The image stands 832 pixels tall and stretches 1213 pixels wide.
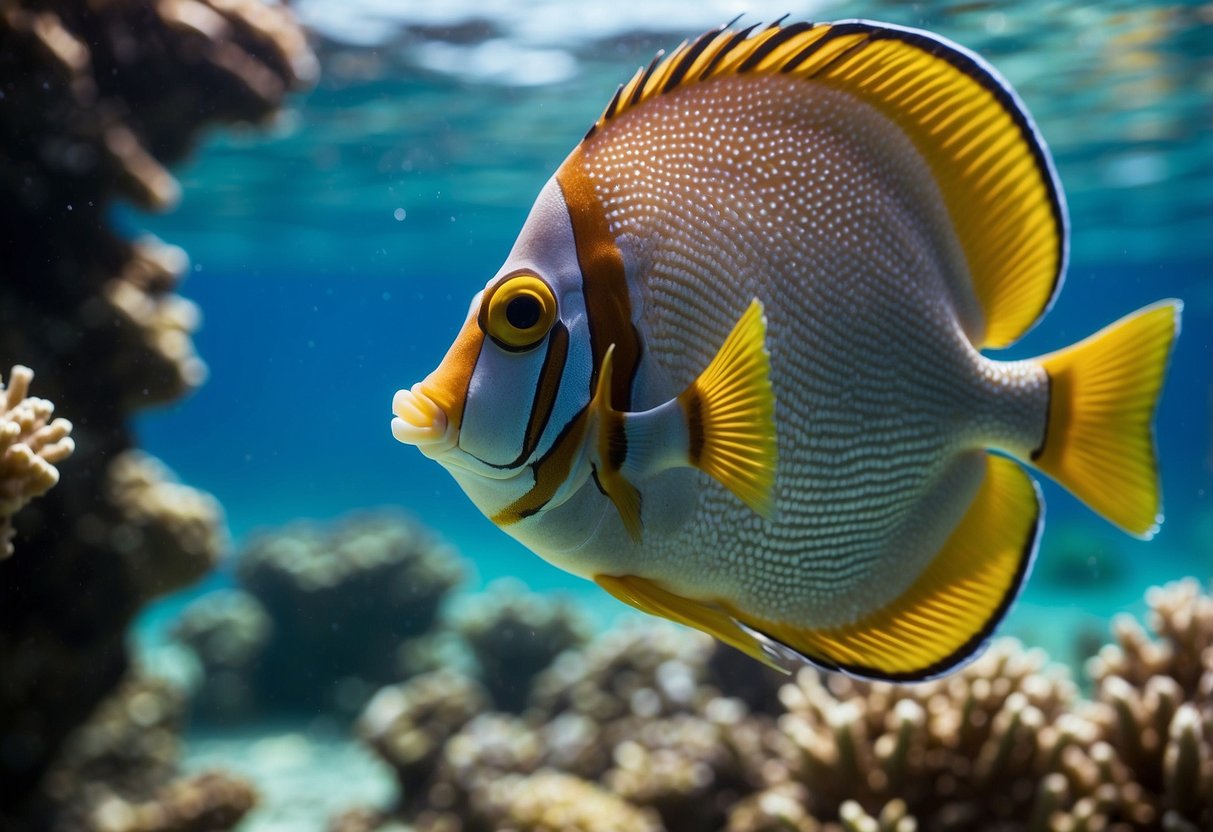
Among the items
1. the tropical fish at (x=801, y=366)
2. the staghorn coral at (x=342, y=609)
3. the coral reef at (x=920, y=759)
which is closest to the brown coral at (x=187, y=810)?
the coral reef at (x=920, y=759)

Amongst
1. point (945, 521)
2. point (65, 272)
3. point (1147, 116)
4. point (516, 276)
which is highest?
point (1147, 116)

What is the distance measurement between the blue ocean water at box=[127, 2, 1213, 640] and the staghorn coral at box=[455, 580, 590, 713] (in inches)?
115

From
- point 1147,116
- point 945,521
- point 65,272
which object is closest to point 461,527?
point 1147,116

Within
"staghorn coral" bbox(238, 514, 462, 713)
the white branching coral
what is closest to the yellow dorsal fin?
the white branching coral

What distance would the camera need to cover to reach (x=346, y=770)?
7965 mm

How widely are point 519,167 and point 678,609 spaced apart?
18395 mm

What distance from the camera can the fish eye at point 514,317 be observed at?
1137 millimetres

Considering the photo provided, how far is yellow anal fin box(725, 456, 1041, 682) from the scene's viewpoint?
1.38m

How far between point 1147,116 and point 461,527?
117 feet

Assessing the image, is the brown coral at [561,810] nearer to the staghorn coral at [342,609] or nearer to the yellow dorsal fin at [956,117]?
the yellow dorsal fin at [956,117]

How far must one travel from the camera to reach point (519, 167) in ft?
61.2

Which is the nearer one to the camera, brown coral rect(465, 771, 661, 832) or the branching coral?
brown coral rect(465, 771, 661, 832)

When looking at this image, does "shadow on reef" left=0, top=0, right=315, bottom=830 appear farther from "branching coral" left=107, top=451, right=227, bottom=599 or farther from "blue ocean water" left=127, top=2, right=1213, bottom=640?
"blue ocean water" left=127, top=2, right=1213, bottom=640

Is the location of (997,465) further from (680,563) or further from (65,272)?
(65,272)
